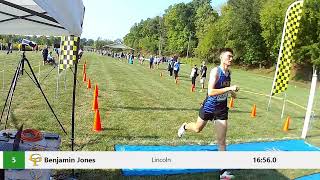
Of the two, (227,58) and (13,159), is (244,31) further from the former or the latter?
(13,159)

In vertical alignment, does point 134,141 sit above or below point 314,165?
below

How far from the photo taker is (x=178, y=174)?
277 inches

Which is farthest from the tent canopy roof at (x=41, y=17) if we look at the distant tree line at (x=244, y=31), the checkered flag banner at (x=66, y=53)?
the distant tree line at (x=244, y=31)

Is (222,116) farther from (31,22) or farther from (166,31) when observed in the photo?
(166,31)

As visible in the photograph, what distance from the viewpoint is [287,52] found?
13.1m

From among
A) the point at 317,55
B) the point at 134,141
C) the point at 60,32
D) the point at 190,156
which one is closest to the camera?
the point at 190,156

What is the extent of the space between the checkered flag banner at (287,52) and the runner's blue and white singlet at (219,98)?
20.5ft

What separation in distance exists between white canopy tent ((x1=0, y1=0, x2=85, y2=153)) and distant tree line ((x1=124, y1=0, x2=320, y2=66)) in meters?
50.3

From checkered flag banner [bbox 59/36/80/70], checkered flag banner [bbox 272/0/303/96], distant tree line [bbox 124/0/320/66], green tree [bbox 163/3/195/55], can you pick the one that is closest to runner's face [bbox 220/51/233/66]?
checkered flag banner [bbox 59/36/80/70]

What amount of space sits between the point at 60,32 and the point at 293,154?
16.4 feet

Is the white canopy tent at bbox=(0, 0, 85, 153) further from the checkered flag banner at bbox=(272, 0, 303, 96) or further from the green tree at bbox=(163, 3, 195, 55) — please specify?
the green tree at bbox=(163, 3, 195, 55)

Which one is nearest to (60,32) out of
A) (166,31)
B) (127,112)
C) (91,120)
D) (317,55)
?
(91,120)
